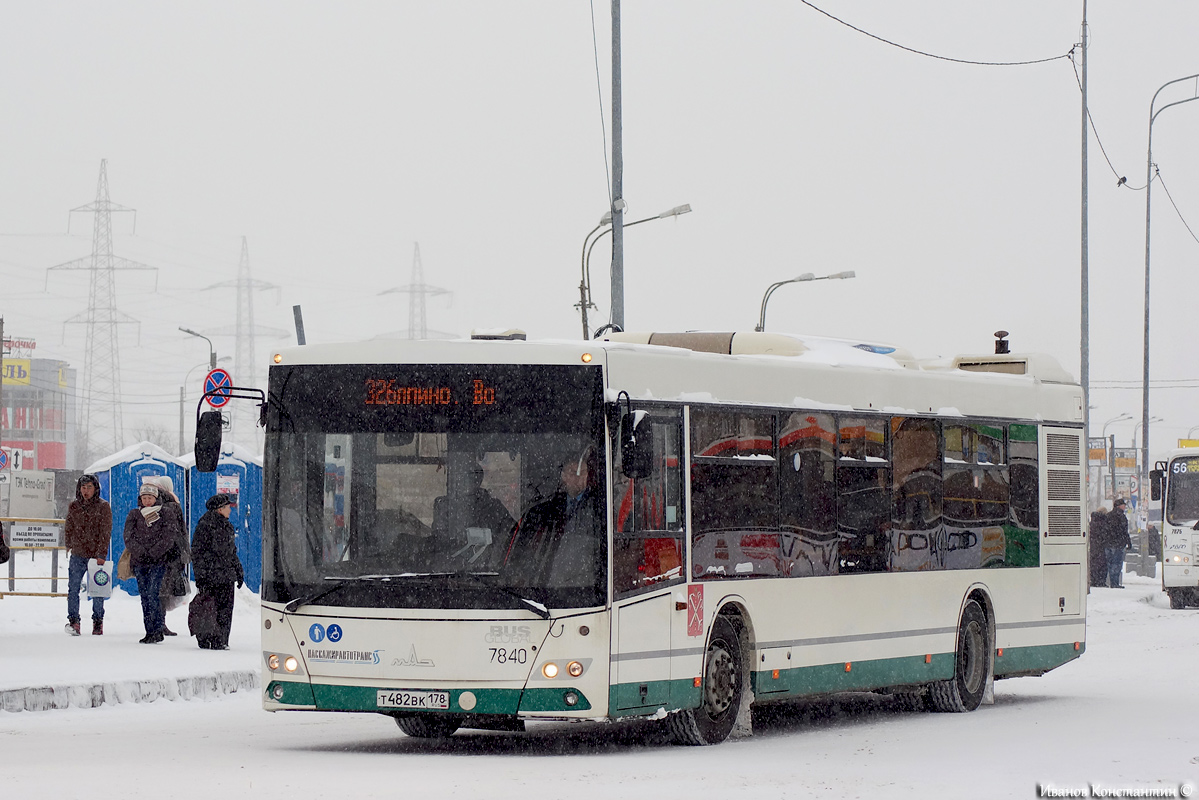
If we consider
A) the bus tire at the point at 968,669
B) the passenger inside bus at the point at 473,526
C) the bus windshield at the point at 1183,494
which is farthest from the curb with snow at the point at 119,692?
the bus windshield at the point at 1183,494

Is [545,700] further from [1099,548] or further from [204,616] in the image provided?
[1099,548]

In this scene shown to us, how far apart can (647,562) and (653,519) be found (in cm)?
31

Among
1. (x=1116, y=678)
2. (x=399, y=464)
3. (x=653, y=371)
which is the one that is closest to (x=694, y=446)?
(x=653, y=371)

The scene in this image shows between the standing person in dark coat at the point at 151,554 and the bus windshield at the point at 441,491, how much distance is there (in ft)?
28.1

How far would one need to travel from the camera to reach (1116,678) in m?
20.7

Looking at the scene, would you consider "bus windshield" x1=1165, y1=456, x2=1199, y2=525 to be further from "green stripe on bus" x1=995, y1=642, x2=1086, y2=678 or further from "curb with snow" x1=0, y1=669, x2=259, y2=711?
"curb with snow" x1=0, y1=669, x2=259, y2=711

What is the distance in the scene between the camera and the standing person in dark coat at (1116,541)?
4179cm

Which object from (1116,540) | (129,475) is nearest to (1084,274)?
(1116,540)

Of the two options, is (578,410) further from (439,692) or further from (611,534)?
(439,692)

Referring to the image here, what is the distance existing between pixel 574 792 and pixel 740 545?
13.1ft

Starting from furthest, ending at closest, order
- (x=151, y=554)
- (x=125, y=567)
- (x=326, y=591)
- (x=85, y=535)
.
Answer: (x=85, y=535) → (x=125, y=567) → (x=151, y=554) → (x=326, y=591)

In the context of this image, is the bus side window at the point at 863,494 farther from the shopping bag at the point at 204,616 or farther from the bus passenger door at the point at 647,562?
the shopping bag at the point at 204,616

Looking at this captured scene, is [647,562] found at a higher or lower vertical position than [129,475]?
higher

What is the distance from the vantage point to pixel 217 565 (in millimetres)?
20328
